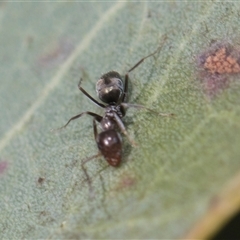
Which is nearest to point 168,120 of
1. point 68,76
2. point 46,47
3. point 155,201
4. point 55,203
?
point 155,201

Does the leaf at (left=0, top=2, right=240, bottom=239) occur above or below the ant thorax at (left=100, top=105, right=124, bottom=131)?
above

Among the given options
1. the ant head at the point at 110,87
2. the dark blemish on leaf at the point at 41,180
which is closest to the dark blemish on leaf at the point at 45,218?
the dark blemish on leaf at the point at 41,180

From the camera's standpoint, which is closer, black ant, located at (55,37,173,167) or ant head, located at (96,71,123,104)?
black ant, located at (55,37,173,167)

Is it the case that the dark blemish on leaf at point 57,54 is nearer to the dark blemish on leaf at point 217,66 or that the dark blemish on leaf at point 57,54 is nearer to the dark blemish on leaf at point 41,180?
the dark blemish on leaf at point 41,180

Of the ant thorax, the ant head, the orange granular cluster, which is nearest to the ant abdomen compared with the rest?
the ant thorax

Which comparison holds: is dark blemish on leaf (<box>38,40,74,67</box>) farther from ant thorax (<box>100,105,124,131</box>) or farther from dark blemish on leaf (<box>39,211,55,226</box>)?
dark blemish on leaf (<box>39,211,55,226</box>)

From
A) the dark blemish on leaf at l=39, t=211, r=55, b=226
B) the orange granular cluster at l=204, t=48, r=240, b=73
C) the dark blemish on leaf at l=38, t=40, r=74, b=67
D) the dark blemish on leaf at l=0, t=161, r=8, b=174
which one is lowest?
the orange granular cluster at l=204, t=48, r=240, b=73

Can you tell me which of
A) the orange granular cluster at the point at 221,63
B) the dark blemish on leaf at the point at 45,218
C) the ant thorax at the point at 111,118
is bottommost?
the ant thorax at the point at 111,118
